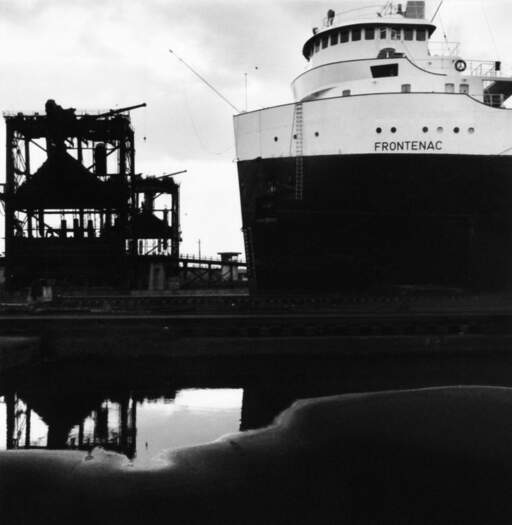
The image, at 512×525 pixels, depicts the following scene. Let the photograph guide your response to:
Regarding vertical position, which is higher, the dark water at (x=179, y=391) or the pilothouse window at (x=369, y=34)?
the pilothouse window at (x=369, y=34)

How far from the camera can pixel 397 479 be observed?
7855 millimetres

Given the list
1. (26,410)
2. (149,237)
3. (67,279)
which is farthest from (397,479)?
(149,237)

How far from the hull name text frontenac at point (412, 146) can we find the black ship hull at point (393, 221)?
31 cm

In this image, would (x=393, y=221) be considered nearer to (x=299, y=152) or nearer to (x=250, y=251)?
(x=299, y=152)

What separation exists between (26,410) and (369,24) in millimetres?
20552

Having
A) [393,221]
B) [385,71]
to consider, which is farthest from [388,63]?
[393,221]

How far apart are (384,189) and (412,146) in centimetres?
189

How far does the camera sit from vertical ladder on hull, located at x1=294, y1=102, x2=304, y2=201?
773 inches

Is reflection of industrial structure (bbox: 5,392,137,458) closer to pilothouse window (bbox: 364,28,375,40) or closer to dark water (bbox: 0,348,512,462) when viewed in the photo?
dark water (bbox: 0,348,512,462)

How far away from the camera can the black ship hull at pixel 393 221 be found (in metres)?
19.2

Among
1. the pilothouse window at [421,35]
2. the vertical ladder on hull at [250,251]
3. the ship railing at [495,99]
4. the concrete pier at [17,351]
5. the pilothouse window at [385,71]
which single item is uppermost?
the pilothouse window at [421,35]

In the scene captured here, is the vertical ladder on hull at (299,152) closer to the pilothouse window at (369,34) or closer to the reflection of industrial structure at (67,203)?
the pilothouse window at (369,34)

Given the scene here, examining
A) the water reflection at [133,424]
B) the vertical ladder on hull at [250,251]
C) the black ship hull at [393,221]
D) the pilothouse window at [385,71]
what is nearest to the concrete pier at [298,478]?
the water reflection at [133,424]

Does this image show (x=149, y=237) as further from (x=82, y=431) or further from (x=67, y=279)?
(x=82, y=431)
